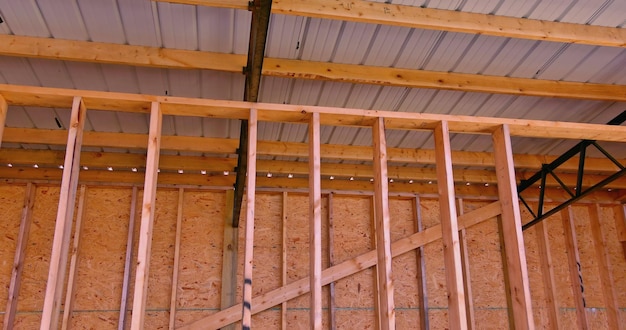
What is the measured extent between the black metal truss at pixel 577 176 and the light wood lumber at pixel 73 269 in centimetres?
718

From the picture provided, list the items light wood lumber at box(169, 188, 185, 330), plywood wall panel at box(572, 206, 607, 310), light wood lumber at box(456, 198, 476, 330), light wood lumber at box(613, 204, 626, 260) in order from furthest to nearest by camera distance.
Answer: light wood lumber at box(613, 204, 626, 260)
plywood wall panel at box(572, 206, 607, 310)
light wood lumber at box(456, 198, 476, 330)
light wood lumber at box(169, 188, 185, 330)

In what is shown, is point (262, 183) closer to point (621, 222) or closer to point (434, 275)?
point (434, 275)

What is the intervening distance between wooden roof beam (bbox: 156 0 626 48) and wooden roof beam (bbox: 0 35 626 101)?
105cm

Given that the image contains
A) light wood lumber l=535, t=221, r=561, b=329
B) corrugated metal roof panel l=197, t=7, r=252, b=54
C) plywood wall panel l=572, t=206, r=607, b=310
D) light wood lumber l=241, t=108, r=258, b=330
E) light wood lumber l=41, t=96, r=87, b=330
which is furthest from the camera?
plywood wall panel l=572, t=206, r=607, b=310

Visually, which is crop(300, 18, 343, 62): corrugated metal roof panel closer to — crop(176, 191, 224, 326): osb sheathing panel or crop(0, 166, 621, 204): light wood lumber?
crop(0, 166, 621, 204): light wood lumber

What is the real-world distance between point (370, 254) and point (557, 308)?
3.35 metres

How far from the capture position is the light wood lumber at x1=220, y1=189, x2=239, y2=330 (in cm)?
776

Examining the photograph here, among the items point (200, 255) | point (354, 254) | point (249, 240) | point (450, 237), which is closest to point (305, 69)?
point (249, 240)

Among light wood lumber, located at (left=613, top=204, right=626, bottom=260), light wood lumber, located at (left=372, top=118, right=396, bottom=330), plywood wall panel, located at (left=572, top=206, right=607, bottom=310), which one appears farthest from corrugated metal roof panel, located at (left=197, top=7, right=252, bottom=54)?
light wood lumber, located at (left=613, top=204, right=626, bottom=260)

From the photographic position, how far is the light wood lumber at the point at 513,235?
4215 mm

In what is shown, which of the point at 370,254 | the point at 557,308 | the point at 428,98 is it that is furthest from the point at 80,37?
the point at 557,308

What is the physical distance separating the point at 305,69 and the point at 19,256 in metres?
5.30

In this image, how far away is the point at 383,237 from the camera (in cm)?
412

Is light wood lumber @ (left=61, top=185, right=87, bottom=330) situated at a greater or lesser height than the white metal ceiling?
lesser
